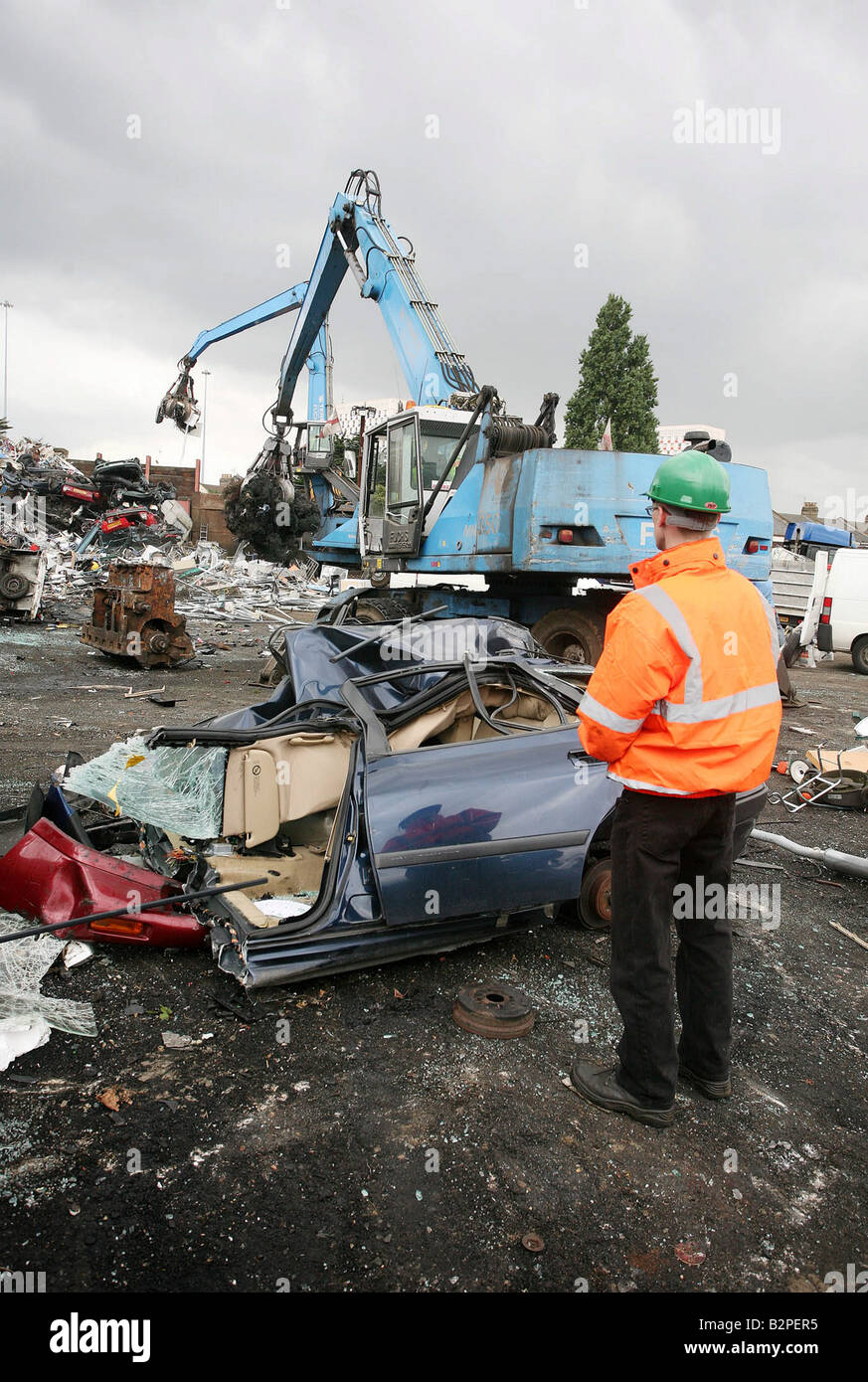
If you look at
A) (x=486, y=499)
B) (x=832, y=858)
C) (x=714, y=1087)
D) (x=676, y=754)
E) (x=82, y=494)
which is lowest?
(x=714, y=1087)

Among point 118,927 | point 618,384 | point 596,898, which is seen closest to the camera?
point 118,927

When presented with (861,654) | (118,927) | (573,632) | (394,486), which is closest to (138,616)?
(394,486)

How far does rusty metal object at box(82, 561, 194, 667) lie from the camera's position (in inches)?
387

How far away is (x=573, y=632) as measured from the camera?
792 centimetres

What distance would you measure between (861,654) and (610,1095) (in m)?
12.8

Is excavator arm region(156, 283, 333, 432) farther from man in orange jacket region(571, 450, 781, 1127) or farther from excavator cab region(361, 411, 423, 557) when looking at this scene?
man in orange jacket region(571, 450, 781, 1127)

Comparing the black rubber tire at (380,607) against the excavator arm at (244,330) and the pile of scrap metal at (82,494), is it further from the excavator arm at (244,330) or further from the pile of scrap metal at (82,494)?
the pile of scrap metal at (82,494)

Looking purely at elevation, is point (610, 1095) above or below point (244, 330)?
below

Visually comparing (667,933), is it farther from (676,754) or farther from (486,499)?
(486,499)

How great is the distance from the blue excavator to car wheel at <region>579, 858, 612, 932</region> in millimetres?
3726

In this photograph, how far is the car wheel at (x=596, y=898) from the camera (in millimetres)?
3426

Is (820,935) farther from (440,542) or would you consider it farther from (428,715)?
(440,542)

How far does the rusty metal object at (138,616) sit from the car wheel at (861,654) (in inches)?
421
